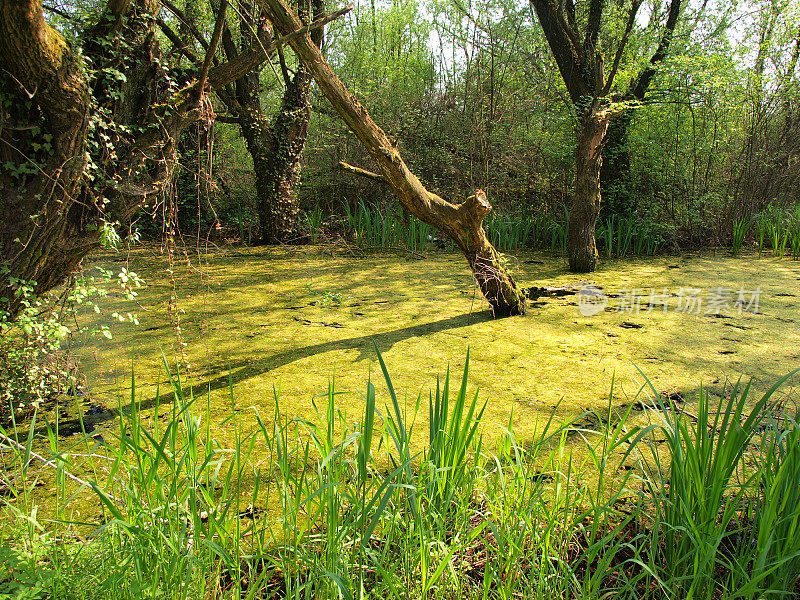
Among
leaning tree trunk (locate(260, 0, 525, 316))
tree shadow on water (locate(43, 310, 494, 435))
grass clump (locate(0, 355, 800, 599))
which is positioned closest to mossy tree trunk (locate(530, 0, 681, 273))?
leaning tree trunk (locate(260, 0, 525, 316))

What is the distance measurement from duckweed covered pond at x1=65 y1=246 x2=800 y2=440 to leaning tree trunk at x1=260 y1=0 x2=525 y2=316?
224mm

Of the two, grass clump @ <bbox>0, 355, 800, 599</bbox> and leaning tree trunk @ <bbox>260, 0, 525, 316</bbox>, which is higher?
leaning tree trunk @ <bbox>260, 0, 525, 316</bbox>

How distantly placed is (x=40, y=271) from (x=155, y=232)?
5.26m

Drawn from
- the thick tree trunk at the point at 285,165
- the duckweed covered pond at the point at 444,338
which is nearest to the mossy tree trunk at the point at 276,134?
the thick tree trunk at the point at 285,165

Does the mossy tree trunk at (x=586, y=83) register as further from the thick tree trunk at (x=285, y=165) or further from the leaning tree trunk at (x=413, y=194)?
the thick tree trunk at (x=285, y=165)

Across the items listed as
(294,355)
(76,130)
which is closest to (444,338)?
(294,355)

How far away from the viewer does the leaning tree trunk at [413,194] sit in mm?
2799

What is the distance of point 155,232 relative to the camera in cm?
683

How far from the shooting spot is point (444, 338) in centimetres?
310

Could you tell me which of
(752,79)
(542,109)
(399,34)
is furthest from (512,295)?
(399,34)

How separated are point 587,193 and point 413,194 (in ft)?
6.86

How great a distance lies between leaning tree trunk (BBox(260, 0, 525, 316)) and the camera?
280 cm

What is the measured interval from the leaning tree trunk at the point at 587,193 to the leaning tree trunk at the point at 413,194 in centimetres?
144

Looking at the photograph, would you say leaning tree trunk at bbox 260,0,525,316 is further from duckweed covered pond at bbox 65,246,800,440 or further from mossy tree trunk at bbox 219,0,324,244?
mossy tree trunk at bbox 219,0,324,244
